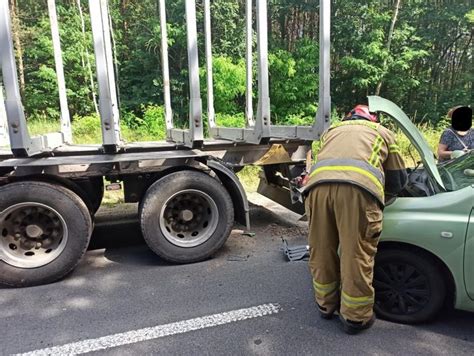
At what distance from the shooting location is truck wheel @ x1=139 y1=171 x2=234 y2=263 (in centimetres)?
407

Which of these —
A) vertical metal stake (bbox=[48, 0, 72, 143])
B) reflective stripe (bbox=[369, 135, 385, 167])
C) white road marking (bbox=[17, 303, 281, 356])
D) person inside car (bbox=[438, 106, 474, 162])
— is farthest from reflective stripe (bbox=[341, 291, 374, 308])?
vertical metal stake (bbox=[48, 0, 72, 143])

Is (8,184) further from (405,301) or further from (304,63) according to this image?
(304,63)

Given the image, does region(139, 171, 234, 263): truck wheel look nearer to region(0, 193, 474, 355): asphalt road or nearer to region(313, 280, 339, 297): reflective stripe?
region(0, 193, 474, 355): asphalt road

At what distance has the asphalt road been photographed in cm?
271

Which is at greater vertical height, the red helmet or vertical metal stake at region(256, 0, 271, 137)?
vertical metal stake at region(256, 0, 271, 137)

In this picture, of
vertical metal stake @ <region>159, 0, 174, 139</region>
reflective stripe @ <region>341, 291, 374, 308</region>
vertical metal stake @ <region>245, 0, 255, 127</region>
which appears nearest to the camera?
reflective stripe @ <region>341, 291, 374, 308</region>

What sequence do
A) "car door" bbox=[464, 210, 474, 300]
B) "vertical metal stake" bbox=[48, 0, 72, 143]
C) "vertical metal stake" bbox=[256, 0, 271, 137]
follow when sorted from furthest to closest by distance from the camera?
"vertical metal stake" bbox=[48, 0, 72, 143], "vertical metal stake" bbox=[256, 0, 271, 137], "car door" bbox=[464, 210, 474, 300]

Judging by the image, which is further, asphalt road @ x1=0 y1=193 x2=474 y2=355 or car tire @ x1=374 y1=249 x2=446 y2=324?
car tire @ x1=374 y1=249 x2=446 y2=324

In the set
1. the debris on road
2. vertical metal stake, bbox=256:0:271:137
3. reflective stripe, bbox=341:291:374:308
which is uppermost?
vertical metal stake, bbox=256:0:271:137

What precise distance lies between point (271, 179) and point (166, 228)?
2004 mm

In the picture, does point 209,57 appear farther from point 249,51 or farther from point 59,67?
point 59,67

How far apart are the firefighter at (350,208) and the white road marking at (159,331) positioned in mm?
574

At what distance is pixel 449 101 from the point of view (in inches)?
782

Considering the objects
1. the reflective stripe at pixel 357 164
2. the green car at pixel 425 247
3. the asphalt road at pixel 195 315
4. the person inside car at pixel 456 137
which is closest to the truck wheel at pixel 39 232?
the asphalt road at pixel 195 315
